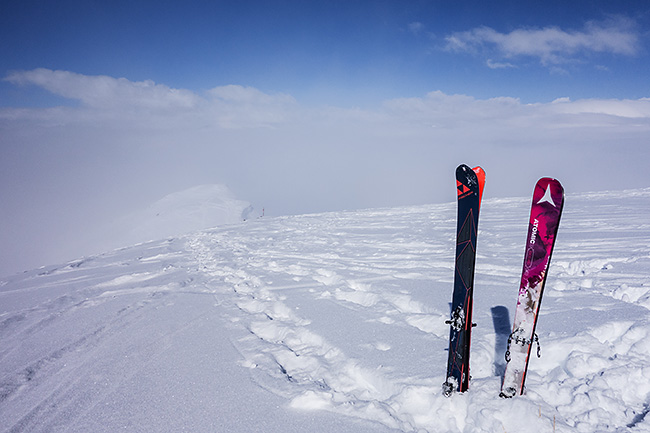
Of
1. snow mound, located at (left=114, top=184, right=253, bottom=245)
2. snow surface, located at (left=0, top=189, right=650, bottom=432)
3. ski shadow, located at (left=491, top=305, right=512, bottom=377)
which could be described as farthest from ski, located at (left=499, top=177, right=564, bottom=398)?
snow mound, located at (left=114, top=184, right=253, bottom=245)

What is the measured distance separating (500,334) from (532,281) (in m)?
1.07

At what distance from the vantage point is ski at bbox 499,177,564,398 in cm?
225

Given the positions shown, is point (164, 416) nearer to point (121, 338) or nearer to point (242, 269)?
point (121, 338)

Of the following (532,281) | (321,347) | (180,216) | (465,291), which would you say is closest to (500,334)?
(532,281)

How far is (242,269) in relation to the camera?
6.55 metres

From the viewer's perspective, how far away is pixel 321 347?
3318 mm

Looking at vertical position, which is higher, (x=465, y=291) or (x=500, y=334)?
(x=465, y=291)

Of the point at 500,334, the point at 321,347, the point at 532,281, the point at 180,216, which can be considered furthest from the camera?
the point at 180,216

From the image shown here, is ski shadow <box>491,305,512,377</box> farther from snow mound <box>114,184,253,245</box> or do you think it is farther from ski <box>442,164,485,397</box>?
snow mound <box>114,184,253,245</box>

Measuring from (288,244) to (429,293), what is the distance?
5.15m

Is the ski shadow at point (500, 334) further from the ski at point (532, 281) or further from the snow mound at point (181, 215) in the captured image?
the snow mound at point (181, 215)

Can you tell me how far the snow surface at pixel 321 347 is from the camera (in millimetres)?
2281

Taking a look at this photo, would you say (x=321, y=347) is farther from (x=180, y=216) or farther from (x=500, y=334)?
(x=180, y=216)

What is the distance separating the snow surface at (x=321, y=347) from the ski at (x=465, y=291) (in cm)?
14
